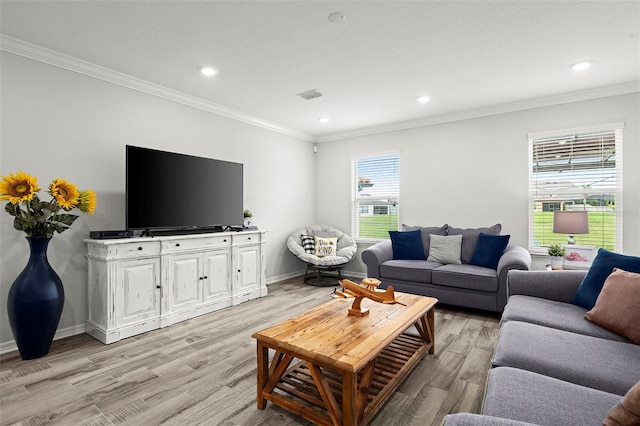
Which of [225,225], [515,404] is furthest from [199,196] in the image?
[515,404]

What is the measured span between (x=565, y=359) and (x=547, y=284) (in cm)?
116

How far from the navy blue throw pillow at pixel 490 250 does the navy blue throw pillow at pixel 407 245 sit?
0.72m

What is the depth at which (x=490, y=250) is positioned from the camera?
391cm

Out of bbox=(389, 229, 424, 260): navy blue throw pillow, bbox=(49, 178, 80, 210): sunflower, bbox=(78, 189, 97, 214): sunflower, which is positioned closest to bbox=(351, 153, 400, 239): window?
bbox=(389, 229, 424, 260): navy blue throw pillow

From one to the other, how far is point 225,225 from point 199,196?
1.67ft

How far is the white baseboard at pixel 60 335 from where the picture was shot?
2.72 meters

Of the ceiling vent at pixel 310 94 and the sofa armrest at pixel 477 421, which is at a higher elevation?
the ceiling vent at pixel 310 94

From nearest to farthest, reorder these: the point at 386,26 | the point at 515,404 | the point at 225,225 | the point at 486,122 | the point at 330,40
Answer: the point at 515,404
the point at 386,26
the point at 330,40
the point at 225,225
the point at 486,122

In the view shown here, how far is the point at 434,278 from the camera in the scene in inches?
153

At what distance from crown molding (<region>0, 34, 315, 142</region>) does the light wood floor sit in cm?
252

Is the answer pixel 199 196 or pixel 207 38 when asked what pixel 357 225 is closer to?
pixel 199 196

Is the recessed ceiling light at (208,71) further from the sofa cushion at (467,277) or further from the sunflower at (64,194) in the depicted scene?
the sofa cushion at (467,277)

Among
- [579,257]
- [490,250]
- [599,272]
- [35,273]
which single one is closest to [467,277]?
[490,250]

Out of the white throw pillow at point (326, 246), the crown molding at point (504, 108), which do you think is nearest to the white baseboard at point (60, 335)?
the white throw pillow at point (326, 246)
